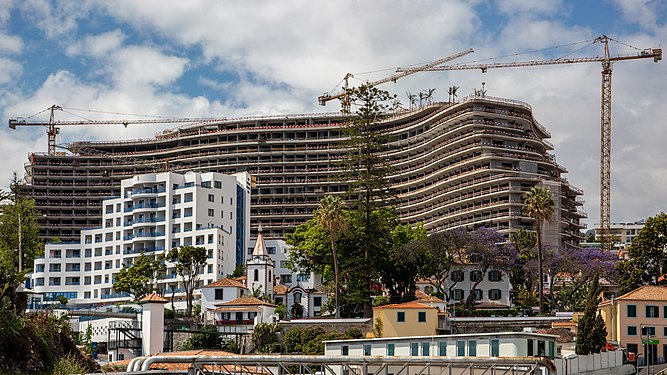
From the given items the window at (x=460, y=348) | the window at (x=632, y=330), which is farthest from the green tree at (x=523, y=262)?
the window at (x=460, y=348)

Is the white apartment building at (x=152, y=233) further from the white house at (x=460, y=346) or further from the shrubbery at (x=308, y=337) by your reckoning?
the white house at (x=460, y=346)

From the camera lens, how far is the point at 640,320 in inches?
3922

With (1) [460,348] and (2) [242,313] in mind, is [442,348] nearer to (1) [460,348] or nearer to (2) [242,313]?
(1) [460,348]

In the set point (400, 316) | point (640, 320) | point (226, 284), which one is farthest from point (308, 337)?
point (640, 320)

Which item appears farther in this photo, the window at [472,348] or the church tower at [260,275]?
the church tower at [260,275]

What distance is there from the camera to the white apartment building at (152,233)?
161875 mm

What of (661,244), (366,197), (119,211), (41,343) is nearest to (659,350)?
(661,244)

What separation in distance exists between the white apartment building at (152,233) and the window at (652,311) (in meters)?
73.6

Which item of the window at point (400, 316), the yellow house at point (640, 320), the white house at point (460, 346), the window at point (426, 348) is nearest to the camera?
the white house at point (460, 346)

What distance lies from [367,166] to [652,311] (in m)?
39.2

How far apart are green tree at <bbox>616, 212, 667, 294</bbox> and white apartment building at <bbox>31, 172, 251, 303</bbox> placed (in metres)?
68.2

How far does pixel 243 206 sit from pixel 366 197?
6047cm

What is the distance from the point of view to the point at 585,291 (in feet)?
425

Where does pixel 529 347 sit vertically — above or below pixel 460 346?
above
